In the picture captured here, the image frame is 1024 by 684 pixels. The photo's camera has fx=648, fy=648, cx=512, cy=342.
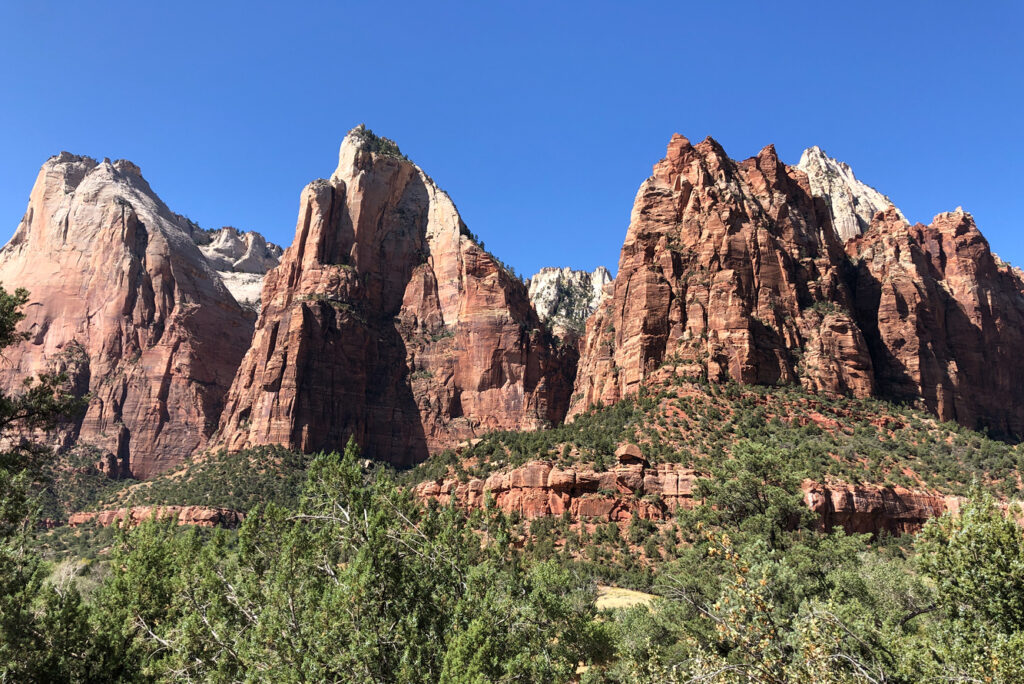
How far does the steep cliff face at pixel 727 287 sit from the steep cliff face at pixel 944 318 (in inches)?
243

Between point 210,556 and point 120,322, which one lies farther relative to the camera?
point 120,322

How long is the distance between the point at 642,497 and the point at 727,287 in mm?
26482

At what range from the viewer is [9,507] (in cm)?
1883

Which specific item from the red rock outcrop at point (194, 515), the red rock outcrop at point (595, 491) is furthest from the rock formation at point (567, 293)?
the red rock outcrop at point (595, 491)

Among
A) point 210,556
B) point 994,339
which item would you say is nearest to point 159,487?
point 210,556

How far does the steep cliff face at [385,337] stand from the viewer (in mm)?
99438

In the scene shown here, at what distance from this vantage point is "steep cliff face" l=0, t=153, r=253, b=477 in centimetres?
10369

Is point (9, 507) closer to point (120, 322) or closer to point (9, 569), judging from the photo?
point (9, 569)

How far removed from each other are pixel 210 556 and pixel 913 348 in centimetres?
7021

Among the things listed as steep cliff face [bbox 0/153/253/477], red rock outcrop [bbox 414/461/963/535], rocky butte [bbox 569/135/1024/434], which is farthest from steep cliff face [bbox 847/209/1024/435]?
steep cliff face [bbox 0/153/253/477]

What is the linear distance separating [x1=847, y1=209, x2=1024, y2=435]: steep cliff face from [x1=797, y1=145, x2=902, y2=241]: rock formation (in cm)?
2690

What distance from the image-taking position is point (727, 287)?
63.3 meters

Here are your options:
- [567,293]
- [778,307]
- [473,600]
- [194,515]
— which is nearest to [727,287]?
[778,307]

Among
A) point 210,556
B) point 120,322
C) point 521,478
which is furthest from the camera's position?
point 120,322
